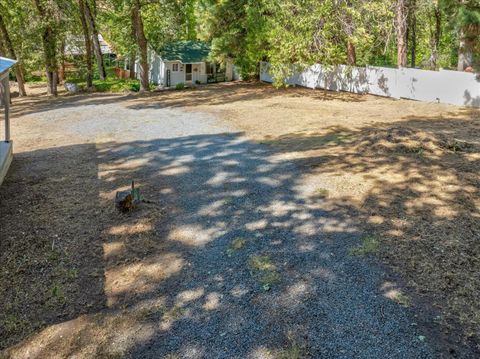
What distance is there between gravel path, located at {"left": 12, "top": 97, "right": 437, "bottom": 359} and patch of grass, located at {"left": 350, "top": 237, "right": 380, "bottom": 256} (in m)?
0.10

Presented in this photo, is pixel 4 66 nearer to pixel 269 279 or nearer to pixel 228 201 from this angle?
pixel 228 201

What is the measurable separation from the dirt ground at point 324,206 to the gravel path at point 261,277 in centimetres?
34

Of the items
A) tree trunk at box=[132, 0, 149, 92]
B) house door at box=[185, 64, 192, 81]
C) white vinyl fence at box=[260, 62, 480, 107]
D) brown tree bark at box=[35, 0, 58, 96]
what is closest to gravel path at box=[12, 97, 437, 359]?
white vinyl fence at box=[260, 62, 480, 107]

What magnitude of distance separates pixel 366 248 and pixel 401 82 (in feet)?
48.3

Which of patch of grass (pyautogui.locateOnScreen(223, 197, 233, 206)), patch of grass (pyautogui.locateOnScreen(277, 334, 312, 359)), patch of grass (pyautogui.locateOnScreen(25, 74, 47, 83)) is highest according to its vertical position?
patch of grass (pyautogui.locateOnScreen(25, 74, 47, 83))

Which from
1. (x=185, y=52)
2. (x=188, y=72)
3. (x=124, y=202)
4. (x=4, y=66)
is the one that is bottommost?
(x=124, y=202)

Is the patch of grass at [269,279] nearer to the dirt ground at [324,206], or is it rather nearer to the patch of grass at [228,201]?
the dirt ground at [324,206]

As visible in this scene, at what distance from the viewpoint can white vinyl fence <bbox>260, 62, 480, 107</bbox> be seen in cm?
1560

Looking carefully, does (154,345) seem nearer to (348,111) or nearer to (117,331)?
(117,331)

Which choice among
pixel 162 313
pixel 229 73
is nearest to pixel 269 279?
pixel 162 313

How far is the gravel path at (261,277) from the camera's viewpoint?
377 cm

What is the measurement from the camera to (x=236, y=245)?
555cm

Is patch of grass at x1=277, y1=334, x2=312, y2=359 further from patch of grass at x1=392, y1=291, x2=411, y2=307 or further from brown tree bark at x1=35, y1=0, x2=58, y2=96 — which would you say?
brown tree bark at x1=35, y1=0, x2=58, y2=96

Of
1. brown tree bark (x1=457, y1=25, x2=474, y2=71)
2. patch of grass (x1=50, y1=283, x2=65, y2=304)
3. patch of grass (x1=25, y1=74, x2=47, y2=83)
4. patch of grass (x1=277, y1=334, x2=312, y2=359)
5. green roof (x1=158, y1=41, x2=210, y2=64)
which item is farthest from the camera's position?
patch of grass (x1=25, y1=74, x2=47, y2=83)
